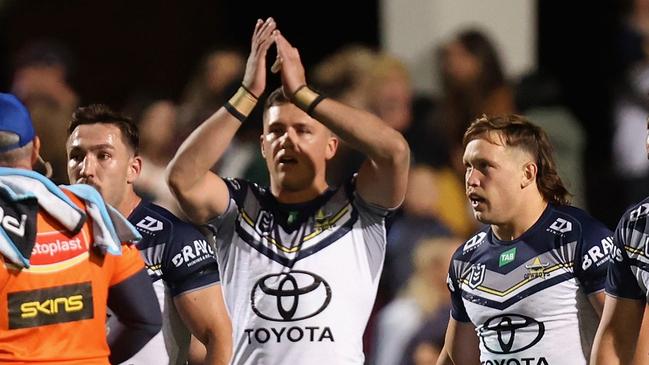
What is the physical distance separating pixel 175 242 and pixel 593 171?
4.50 m

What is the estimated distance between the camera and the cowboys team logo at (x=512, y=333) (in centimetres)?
664

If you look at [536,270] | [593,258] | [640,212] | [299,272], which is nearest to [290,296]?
[299,272]

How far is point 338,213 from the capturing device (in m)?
7.34

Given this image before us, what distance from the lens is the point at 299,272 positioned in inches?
284

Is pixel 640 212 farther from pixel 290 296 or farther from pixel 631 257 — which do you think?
pixel 290 296

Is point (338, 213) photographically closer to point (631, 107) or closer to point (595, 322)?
point (595, 322)

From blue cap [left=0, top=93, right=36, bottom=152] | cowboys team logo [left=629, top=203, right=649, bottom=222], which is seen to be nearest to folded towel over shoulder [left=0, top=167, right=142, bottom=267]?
blue cap [left=0, top=93, right=36, bottom=152]

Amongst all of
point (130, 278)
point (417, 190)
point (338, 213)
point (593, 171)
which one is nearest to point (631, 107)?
point (593, 171)

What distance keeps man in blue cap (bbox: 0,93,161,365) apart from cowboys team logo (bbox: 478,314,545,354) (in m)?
1.49

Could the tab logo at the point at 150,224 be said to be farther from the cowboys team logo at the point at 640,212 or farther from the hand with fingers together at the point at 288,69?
the cowboys team logo at the point at 640,212

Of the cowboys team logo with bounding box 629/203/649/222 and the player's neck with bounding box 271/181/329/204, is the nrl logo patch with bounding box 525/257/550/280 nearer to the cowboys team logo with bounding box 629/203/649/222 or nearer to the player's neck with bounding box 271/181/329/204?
the cowboys team logo with bounding box 629/203/649/222

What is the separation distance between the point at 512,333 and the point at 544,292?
0.21m

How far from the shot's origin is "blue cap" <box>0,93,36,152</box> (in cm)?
600

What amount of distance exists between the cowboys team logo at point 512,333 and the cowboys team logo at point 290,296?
0.78m
